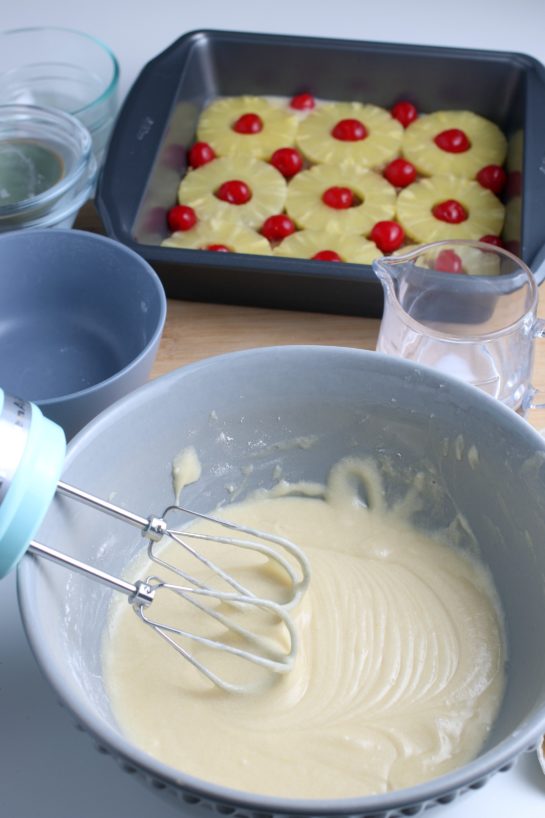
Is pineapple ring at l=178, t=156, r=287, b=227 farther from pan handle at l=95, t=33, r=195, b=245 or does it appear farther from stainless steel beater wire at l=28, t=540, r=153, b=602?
stainless steel beater wire at l=28, t=540, r=153, b=602

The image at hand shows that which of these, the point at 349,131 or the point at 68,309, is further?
the point at 349,131

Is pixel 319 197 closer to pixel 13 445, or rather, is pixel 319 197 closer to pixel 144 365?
pixel 144 365

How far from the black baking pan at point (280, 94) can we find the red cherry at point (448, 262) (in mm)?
67

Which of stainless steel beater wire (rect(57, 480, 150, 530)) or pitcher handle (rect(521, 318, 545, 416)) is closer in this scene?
stainless steel beater wire (rect(57, 480, 150, 530))

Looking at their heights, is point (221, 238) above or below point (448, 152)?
below

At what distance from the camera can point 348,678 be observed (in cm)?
72

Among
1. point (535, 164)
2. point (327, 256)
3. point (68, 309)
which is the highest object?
point (535, 164)

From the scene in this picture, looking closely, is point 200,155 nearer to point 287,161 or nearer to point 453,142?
point 287,161

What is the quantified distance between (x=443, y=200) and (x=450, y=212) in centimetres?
3

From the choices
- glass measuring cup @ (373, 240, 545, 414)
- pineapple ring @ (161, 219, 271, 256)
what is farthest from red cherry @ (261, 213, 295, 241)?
glass measuring cup @ (373, 240, 545, 414)

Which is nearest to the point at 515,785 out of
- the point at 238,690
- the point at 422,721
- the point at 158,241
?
the point at 422,721

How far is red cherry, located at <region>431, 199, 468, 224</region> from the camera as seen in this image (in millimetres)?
1158

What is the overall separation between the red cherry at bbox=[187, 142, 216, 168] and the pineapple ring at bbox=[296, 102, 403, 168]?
12 cm

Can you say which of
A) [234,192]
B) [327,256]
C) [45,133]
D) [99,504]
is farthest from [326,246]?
[99,504]
